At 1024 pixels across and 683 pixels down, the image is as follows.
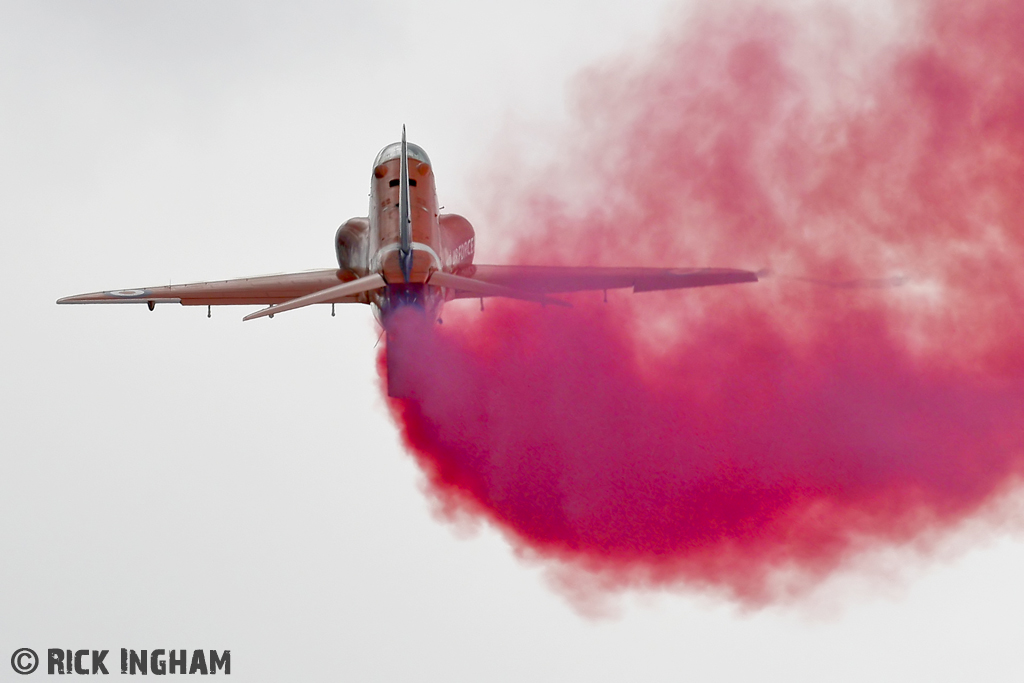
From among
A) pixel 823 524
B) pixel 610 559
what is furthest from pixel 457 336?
pixel 823 524

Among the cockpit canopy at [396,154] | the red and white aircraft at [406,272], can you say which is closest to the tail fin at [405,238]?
the red and white aircraft at [406,272]

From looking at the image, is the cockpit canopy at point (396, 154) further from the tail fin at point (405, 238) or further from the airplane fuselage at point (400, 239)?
the tail fin at point (405, 238)

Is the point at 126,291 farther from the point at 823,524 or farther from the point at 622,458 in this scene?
the point at 823,524

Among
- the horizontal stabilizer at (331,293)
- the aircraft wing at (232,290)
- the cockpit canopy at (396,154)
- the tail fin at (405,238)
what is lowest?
the horizontal stabilizer at (331,293)

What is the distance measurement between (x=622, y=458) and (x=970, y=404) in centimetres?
1522

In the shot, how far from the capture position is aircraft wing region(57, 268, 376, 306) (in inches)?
1690

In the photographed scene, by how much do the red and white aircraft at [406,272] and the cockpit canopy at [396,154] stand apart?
50 millimetres

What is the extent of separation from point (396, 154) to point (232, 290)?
8978 millimetres

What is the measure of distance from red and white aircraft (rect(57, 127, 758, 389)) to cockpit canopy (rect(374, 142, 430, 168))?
50 mm

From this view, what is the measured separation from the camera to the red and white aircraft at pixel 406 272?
37875 millimetres

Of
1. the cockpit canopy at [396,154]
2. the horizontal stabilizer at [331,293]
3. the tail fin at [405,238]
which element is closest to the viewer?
the horizontal stabilizer at [331,293]

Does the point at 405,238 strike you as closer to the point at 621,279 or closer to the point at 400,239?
the point at 400,239

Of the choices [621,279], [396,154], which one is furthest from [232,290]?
[621,279]

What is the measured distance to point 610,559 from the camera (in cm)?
4425
